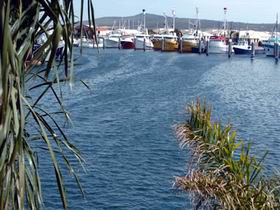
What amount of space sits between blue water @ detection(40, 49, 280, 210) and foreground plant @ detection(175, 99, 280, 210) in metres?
3.44

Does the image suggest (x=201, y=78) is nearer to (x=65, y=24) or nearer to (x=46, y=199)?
(x=46, y=199)

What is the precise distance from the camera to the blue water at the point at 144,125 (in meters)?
23.7

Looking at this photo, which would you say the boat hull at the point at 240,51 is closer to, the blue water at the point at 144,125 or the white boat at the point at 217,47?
the white boat at the point at 217,47

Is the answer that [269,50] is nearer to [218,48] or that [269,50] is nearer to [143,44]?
[218,48]

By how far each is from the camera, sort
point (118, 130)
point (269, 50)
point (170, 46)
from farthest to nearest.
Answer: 1. point (170, 46)
2. point (269, 50)
3. point (118, 130)

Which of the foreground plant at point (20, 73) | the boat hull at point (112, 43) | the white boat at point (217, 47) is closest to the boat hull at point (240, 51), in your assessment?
the white boat at point (217, 47)

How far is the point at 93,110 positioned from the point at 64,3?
37424mm

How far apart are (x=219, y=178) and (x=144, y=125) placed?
26.4m

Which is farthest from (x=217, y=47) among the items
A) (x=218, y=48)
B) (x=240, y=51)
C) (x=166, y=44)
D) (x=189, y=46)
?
(x=166, y=44)

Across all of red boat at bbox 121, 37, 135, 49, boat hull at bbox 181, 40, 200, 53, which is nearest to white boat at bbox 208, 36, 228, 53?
boat hull at bbox 181, 40, 200, 53

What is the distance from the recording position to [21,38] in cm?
694

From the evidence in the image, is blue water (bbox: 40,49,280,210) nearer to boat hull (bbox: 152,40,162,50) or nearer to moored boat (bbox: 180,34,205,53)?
moored boat (bbox: 180,34,205,53)

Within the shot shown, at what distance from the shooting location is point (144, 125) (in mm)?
38312

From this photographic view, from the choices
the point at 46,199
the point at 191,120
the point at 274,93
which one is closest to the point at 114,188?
the point at 46,199
